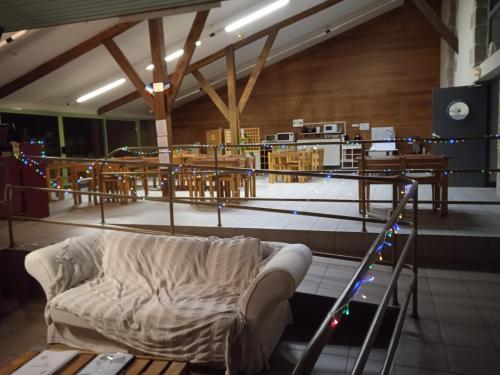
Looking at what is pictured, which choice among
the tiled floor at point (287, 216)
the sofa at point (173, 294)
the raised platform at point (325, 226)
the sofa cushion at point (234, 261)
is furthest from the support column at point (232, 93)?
the sofa cushion at point (234, 261)

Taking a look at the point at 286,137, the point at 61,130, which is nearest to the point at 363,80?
the point at 286,137

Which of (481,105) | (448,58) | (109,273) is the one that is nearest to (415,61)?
(448,58)

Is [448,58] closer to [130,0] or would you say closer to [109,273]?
[130,0]

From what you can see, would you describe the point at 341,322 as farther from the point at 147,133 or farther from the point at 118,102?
the point at 147,133

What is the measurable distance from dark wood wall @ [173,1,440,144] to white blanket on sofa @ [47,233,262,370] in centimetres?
919

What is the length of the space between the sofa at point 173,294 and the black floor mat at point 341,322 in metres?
0.14

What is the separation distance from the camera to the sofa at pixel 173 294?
7.47ft

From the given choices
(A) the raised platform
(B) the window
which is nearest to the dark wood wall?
(B) the window

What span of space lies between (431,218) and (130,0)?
3930mm

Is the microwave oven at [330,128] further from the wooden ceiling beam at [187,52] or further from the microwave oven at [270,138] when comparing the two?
the wooden ceiling beam at [187,52]

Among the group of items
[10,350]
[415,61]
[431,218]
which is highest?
[415,61]

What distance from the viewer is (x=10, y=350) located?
2.92m

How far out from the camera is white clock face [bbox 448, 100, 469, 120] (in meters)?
6.35

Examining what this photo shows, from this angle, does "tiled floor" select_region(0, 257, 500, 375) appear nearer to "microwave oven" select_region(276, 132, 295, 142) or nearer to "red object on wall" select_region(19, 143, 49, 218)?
"red object on wall" select_region(19, 143, 49, 218)
